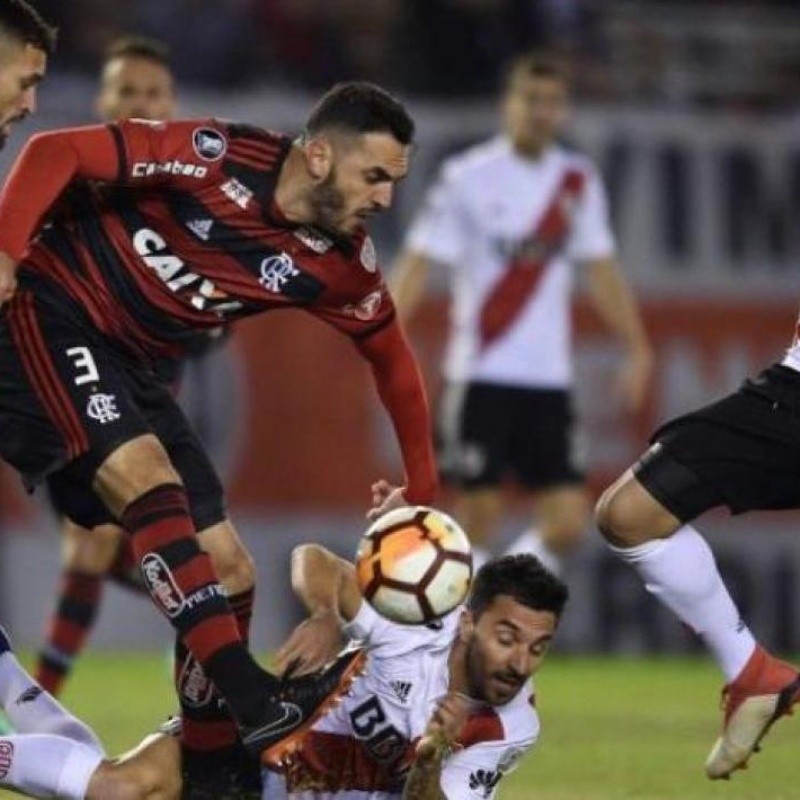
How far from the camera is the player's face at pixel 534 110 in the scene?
12.3 metres

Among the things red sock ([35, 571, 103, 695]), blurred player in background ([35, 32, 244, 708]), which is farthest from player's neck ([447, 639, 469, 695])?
red sock ([35, 571, 103, 695])

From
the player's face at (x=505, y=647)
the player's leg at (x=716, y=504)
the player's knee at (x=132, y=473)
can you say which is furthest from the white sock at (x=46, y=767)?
the player's leg at (x=716, y=504)

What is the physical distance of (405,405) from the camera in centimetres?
789

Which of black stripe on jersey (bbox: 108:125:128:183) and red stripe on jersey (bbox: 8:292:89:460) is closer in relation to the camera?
red stripe on jersey (bbox: 8:292:89:460)

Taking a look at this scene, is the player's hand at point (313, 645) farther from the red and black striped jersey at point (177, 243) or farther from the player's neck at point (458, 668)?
the red and black striped jersey at point (177, 243)

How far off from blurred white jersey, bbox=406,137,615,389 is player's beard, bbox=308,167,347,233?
524 centimetres

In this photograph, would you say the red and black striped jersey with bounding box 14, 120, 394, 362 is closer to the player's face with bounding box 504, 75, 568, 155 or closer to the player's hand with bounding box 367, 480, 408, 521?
the player's hand with bounding box 367, 480, 408, 521

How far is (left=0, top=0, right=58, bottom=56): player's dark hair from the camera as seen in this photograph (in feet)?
24.1

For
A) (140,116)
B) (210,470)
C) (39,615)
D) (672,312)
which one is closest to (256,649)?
(39,615)

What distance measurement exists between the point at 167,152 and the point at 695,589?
1972mm

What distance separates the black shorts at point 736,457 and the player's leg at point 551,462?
4.67m

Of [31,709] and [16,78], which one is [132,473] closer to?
[31,709]

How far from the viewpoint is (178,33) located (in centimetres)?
1504

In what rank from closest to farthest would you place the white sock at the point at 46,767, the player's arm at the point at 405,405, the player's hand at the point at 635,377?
the white sock at the point at 46,767
the player's arm at the point at 405,405
the player's hand at the point at 635,377
